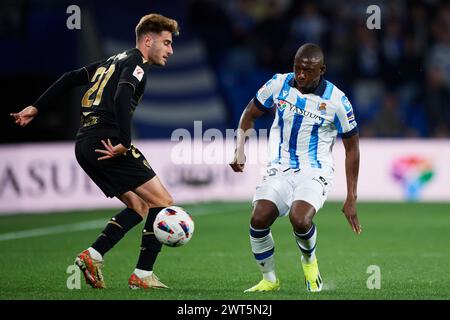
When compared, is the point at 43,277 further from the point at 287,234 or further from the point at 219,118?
the point at 219,118

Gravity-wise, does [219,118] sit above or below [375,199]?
above

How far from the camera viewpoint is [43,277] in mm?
8375

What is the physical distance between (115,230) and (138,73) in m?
1.28

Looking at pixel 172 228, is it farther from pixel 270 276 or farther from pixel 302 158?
pixel 302 158

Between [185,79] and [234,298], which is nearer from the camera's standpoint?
[234,298]

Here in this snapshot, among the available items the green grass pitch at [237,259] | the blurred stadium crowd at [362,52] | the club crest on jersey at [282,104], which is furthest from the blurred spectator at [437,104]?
the club crest on jersey at [282,104]

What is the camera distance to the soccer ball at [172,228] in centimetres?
739

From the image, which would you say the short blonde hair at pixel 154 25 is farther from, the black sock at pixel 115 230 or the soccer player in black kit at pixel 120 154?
the black sock at pixel 115 230

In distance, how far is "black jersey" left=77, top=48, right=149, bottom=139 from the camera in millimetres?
7492

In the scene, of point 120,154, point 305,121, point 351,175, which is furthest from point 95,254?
point 351,175

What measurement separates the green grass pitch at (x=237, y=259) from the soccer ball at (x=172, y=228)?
388 millimetres

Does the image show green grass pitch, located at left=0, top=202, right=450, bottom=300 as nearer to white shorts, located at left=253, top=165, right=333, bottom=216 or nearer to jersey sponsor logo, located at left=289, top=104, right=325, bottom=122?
white shorts, located at left=253, top=165, right=333, bottom=216

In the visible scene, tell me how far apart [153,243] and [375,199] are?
10242 millimetres
